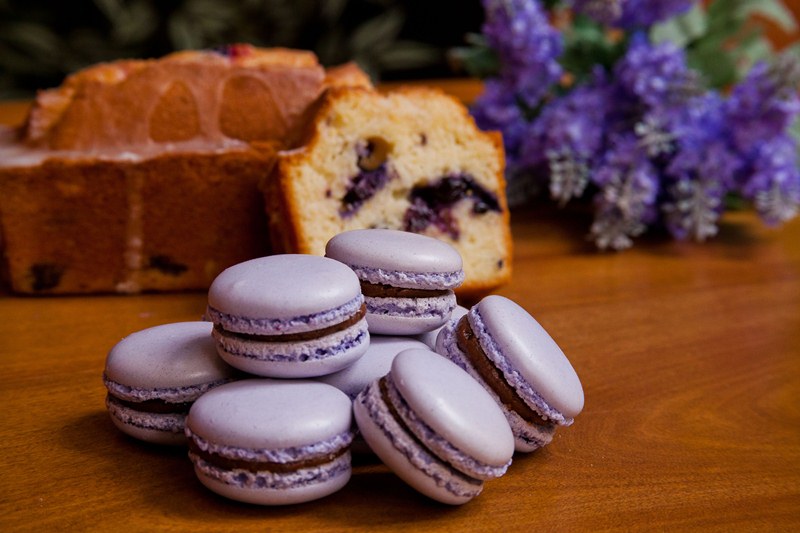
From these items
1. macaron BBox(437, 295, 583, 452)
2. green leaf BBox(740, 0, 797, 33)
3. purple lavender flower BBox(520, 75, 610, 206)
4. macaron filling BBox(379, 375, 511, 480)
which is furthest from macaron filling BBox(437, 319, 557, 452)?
green leaf BBox(740, 0, 797, 33)

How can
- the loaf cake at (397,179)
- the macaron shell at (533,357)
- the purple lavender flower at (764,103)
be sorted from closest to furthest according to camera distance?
the macaron shell at (533,357)
the loaf cake at (397,179)
the purple lavender flower at (764,103)

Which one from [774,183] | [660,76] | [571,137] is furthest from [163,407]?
[774,183]

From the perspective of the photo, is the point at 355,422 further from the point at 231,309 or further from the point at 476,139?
the point at 476,139

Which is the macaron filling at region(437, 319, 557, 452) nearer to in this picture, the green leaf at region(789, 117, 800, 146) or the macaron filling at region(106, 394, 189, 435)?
the macaron filling at region(106, 394, 189, 435)

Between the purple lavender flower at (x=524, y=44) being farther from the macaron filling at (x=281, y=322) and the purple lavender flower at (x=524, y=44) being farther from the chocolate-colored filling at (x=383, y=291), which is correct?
the macaron filling at (x=281, y=322)

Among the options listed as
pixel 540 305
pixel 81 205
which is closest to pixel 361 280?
pixel 540 305

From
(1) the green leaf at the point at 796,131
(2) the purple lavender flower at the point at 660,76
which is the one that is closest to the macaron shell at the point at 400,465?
(2) the purple lavender flower at the point at 660,76

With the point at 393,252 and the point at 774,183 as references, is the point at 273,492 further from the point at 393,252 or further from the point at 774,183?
the point at 774,183
